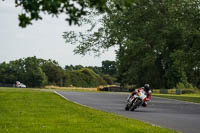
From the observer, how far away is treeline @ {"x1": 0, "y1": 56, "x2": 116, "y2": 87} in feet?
370

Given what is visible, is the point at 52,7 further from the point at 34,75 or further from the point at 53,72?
the point at 53,72

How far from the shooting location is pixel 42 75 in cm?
11012

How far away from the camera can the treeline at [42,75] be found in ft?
370

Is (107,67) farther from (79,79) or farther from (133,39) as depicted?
(133,39)

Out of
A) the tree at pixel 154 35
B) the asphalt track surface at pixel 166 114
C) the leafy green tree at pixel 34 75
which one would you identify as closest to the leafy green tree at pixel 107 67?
the leafy green tree at pixel 34 75

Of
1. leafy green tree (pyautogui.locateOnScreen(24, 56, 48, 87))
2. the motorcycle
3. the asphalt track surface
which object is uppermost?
leafy green tree (pyautogui.locateOnScreen(24, 56, 48, 87))

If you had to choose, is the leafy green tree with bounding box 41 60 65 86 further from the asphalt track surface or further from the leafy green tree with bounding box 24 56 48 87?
the asphalt track surface

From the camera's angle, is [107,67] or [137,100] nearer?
[137,100]

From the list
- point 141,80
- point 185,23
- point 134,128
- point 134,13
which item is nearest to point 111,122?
point 134,128

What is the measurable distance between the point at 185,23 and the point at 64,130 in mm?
31505

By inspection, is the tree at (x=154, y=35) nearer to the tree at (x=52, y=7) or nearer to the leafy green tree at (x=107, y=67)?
the tree at (x=52, y=7)

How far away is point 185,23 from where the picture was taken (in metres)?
41.7

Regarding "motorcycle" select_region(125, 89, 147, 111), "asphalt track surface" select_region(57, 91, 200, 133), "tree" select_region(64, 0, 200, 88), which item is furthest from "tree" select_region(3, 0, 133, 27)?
"tree" select_region(64, 0, 200, 88)

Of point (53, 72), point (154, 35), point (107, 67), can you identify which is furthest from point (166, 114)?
point (107, 67)
